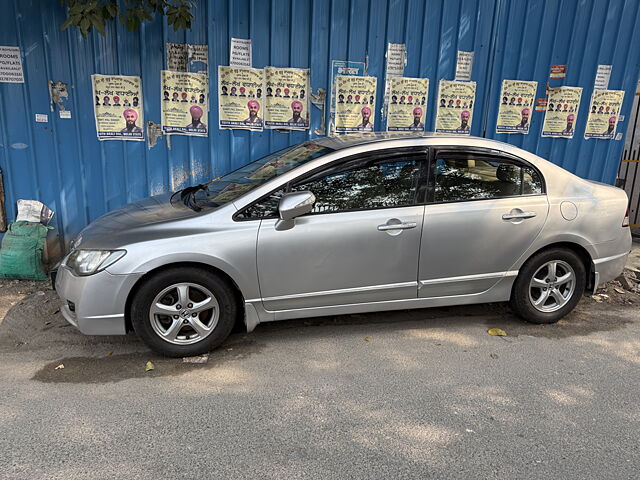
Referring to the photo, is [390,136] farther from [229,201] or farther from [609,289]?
[609,289]

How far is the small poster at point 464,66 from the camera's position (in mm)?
6273

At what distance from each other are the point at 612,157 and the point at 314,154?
523 centimetres

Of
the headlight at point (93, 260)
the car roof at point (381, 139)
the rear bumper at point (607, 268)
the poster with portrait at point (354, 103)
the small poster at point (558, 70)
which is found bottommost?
the rear bumper at point (607, 268)

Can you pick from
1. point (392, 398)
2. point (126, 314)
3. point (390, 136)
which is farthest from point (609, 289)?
point (126, 314)

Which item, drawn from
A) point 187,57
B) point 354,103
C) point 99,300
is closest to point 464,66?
point 354,103

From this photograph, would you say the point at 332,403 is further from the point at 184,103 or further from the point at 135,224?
the point at 184,103

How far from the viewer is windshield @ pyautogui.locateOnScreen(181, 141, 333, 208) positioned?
394cm

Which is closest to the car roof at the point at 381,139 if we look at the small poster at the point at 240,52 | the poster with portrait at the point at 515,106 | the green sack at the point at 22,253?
the small poster at the point at 240,52

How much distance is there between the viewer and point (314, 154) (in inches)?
158

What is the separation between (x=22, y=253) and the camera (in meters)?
5.23

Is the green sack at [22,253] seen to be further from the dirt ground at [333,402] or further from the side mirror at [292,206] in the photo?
the side mirror at [292,206]

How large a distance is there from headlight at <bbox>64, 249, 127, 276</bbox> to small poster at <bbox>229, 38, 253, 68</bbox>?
3.08 m

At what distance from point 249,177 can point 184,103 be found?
2.02 metres

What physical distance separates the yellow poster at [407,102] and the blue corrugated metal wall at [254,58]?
135 mm
